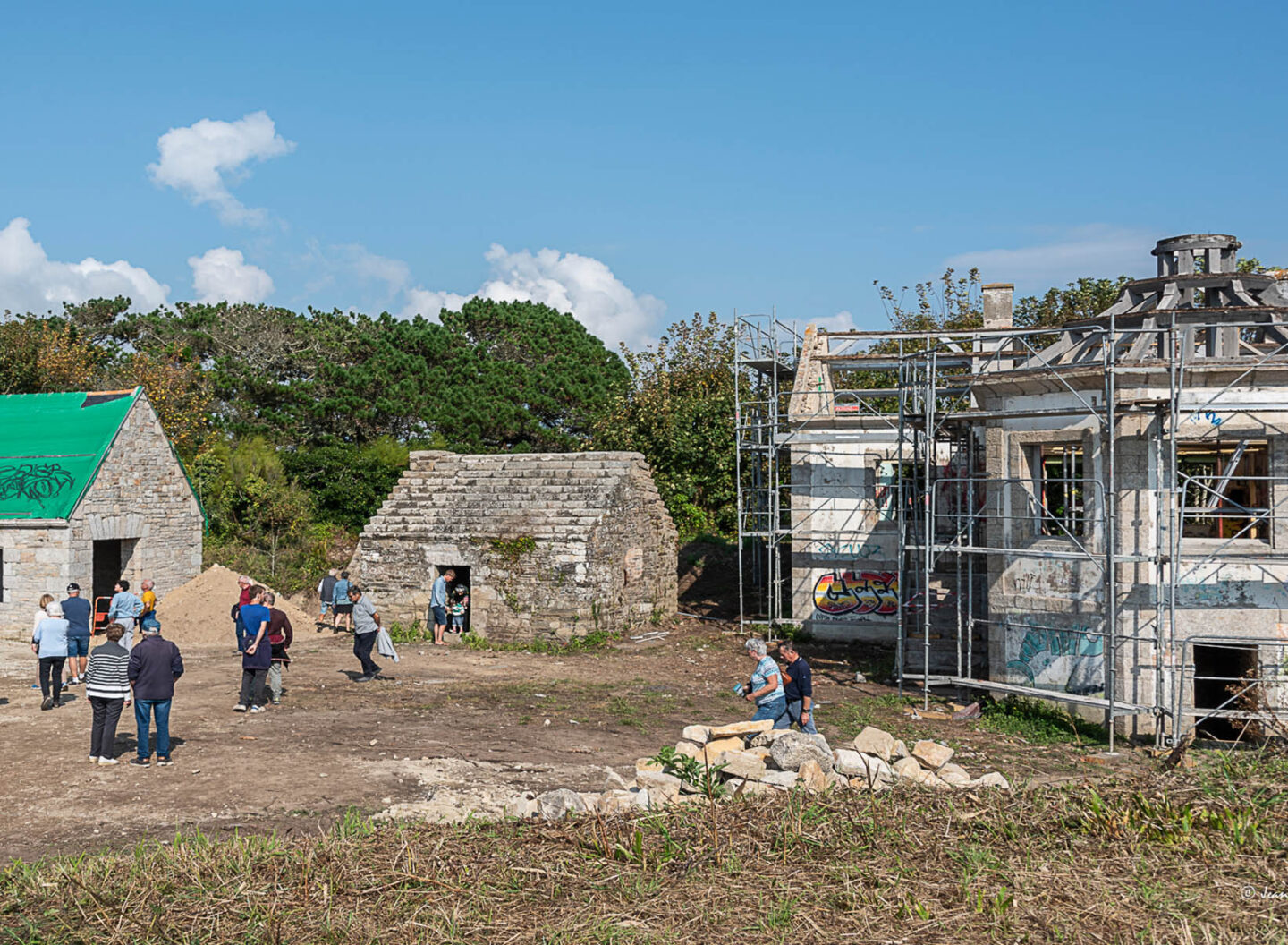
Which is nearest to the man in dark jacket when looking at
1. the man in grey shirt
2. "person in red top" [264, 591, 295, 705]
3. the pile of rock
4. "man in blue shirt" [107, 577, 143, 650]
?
"person in red top" [264, 591, 295, 705]

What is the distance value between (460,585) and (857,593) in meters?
8.09

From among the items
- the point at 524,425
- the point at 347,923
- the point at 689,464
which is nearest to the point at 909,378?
the point at 689,464

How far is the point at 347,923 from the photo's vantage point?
6.02 m

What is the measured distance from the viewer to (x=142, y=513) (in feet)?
71.0

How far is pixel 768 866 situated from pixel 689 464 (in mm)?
23446

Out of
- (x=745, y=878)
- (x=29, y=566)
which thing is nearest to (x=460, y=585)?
(x=29, y=566)

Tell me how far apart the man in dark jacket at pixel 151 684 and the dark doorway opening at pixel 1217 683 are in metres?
12.5

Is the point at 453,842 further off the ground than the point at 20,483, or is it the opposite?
the point at 20,483

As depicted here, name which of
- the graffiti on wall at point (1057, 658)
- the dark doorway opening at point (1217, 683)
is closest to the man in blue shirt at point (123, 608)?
the graffiti on wall at point (1057, 658)

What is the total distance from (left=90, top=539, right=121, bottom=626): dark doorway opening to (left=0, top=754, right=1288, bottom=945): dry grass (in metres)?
18.2

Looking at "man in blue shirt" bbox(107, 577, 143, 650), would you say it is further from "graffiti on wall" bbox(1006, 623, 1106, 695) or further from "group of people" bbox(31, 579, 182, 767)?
"graffiti on wall" bbox(1006, 623, 1106, 695)

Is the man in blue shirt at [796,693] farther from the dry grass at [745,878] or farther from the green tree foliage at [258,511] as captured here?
the green tree foliage at [258,511]

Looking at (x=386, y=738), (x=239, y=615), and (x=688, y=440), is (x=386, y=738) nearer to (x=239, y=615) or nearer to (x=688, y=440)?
(x=239, y=615)

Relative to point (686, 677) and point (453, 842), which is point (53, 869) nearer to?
point (453, 842)
